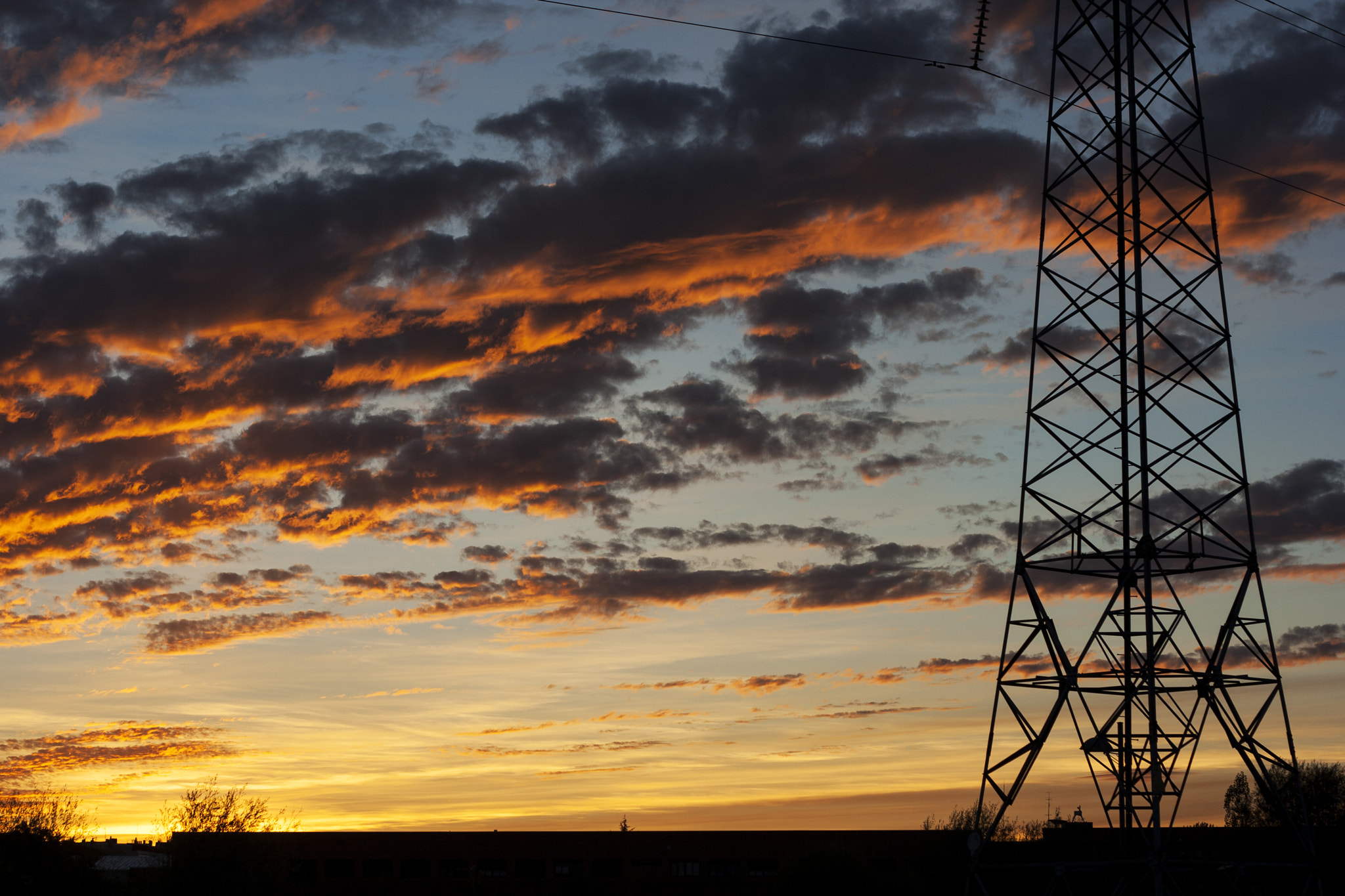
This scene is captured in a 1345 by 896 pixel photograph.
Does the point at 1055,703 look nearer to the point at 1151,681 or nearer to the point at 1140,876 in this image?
the point at 1151,681

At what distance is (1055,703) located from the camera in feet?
111

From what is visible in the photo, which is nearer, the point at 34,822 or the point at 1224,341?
the point at 1224,341

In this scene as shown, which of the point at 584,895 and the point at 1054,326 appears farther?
the point at 584,895

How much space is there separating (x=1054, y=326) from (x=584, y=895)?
58584 mm

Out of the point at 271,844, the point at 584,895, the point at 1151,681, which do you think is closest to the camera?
the point at 1151,681

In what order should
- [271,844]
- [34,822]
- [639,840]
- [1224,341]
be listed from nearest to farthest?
[1224,341]
[34,822]
[271,844]
[639,840]

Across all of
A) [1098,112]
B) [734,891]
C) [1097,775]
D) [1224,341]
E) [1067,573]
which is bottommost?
[734,891]

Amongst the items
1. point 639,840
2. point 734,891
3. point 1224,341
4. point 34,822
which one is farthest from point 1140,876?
point 639,840

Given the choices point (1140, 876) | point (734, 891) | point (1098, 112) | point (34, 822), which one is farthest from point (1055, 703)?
point (734, 891)

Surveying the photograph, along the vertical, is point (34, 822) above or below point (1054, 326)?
below

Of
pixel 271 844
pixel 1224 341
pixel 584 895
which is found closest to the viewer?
pixel 1224 341

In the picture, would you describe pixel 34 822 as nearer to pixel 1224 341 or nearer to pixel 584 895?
pixel 584 895

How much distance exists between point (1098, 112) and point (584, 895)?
6184cm

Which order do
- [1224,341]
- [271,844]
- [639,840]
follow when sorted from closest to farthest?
[1224,341]
[271,844]
[639,840]
